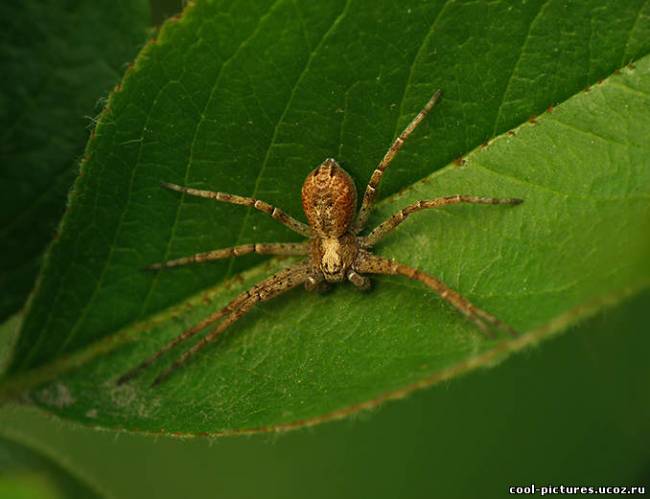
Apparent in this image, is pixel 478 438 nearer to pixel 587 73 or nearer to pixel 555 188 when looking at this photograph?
pixel 555 188

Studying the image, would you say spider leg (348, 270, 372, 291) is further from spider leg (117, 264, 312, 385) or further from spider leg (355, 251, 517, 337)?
spider leg (117, 264, 312, 385)

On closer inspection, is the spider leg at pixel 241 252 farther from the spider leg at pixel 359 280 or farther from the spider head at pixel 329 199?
the spider leg at pixel 359 280

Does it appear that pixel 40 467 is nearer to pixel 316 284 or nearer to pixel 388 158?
pixel 316 284

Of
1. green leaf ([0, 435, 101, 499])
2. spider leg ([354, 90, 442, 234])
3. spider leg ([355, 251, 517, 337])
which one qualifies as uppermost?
spider leg ([354, 90, 442, 234])

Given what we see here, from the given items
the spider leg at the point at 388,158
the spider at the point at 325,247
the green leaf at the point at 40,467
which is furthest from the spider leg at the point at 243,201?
the green leaf at the point at 40,467

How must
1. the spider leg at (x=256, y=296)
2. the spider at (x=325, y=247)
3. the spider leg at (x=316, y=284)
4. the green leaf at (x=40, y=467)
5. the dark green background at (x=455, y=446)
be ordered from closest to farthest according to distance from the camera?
1. the green leaf at (x=40, y=467)
2. the spider at (x=325, y=247)
3. the spider leg at (x=256, y=296)
4. the spider leg at (x=316, y=284)
5. the dark green background at (x=455, y=446)

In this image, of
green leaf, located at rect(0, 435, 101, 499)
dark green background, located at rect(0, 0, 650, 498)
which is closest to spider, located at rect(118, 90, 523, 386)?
green leaf, located at rect(0, 435, 101, 499)
